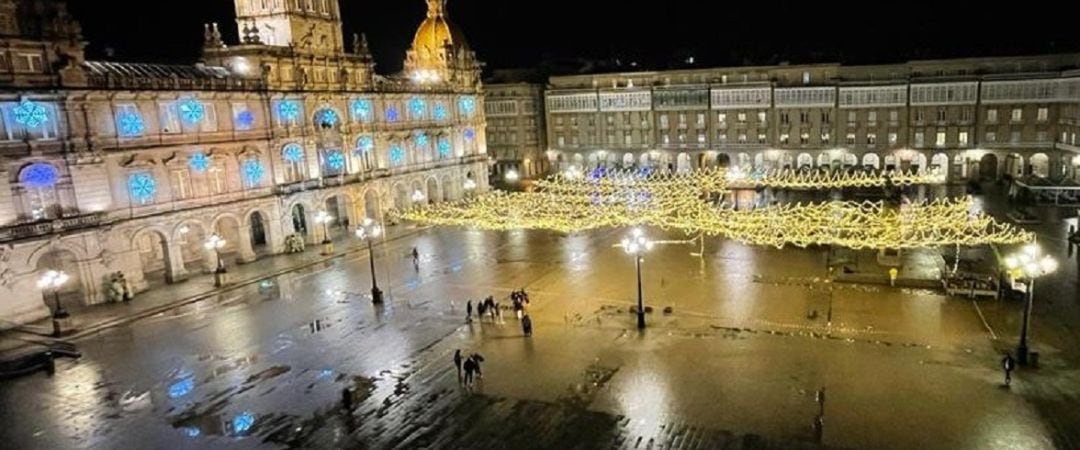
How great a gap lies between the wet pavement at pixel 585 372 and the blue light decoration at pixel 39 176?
34.9 feet

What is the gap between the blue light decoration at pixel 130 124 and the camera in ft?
157

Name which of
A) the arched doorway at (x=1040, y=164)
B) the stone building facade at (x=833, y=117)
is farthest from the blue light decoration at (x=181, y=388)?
the arched doorway at (x=1040, y=164)

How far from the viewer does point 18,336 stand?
39562mm

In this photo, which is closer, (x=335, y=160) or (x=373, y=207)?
(x=335, y=160)

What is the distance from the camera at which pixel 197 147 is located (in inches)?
2072

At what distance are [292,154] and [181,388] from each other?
33.6 meters

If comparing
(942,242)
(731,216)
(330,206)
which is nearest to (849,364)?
(942,242)

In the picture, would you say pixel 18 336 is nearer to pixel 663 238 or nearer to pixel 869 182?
pixel 663 238

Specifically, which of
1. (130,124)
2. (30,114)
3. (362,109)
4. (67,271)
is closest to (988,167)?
(362,109)

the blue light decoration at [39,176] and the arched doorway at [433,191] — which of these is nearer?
the blue light decoration at [39,176]

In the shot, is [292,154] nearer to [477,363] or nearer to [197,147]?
[197,147]

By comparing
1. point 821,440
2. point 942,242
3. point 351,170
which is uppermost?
point 351,170

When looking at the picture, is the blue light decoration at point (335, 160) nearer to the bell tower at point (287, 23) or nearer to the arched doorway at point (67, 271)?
the bell tower at point (287, 23)

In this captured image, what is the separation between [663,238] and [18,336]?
43.6 m
